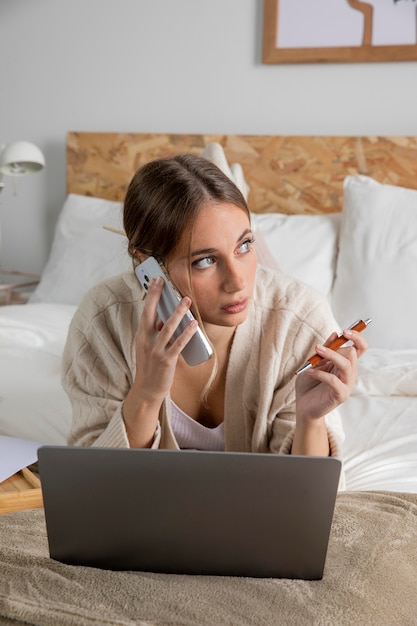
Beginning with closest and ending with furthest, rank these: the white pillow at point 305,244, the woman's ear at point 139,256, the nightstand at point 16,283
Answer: the woman's ear at point 139,256
the white pillow at point 305,244
the nightstand at point 16,283

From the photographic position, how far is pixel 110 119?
3.01 metres

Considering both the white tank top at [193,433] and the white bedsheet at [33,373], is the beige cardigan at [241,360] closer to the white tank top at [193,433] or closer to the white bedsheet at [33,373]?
the white tank top at [193,433]

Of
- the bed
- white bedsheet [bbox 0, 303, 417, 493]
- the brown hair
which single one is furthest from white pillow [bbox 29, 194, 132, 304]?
the brown hair

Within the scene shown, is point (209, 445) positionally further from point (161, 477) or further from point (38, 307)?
point (38, 307)

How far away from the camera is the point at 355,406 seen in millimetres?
1741

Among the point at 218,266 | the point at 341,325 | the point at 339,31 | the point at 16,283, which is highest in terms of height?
the point at 339,31

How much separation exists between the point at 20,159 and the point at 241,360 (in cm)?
164

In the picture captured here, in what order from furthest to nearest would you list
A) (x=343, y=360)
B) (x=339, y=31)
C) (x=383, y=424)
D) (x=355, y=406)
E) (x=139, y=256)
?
(x=339, y=31) < (x=355, y=406) < (x=383, y=424) < (x=139, y=256) < (x=343, y=360)

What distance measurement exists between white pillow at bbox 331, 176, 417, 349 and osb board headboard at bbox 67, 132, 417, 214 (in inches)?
9.5

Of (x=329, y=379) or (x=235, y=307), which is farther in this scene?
(x=235, y=307)

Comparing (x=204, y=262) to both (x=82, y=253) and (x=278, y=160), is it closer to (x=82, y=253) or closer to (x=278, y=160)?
(x=82, y=253)

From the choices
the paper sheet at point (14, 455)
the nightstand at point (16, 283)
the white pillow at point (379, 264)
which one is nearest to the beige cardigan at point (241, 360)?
the paper sheet at point (14, 455)

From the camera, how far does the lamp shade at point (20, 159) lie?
8.94 feet

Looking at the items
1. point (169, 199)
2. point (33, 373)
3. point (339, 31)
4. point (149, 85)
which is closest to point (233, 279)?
point (169, 199)
